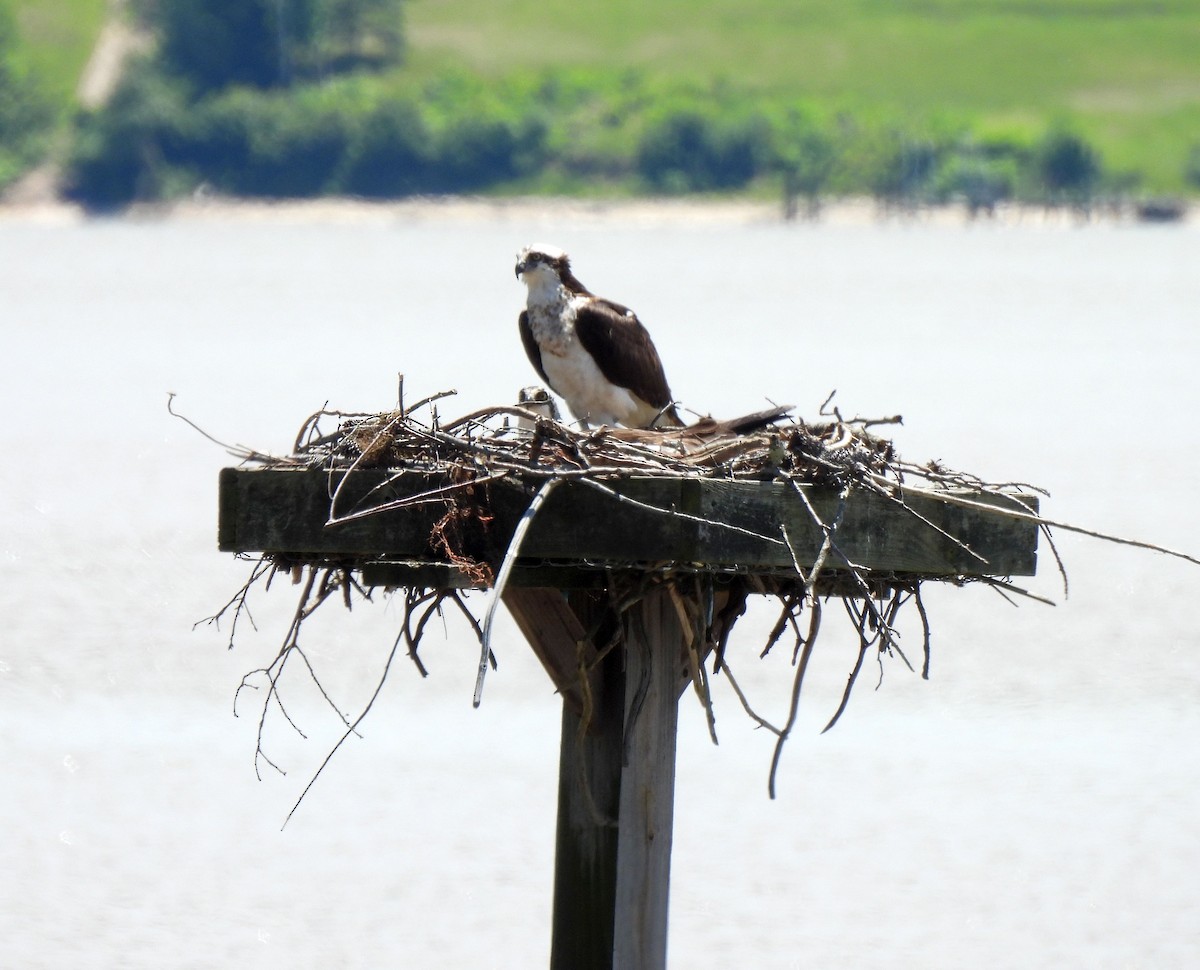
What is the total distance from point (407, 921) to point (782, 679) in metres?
4.21

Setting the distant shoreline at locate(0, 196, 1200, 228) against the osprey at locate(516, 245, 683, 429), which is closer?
the osprey at locate(516, 245, 683, 429)

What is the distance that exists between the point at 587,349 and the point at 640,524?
2566mm

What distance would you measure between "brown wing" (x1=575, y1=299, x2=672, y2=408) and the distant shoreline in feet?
290

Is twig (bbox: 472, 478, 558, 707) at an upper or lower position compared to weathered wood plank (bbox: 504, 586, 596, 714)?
upper

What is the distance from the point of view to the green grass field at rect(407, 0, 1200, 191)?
106812 millimetres

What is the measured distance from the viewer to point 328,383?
1148 inches

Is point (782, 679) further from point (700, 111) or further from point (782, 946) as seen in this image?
point (700, 111)

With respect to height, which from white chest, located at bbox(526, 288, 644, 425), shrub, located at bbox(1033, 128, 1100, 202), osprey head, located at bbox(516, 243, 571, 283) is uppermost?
osprey head, located at bbox(516, 243, 571, 283)

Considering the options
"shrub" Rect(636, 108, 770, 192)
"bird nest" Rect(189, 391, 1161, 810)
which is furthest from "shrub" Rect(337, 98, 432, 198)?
"bird nest" Rect(189, 391, 1161, 810)

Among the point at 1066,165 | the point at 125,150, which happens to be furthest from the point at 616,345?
the point at 1066,165

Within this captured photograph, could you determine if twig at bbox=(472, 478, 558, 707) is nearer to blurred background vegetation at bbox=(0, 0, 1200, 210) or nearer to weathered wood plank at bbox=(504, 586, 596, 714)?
weathered wood plank at bbox=(504, 586, 596, 714)

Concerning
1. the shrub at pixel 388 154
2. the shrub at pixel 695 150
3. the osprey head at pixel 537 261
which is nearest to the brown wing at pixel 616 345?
the osprey head at pixel 537 261

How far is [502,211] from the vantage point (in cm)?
9706

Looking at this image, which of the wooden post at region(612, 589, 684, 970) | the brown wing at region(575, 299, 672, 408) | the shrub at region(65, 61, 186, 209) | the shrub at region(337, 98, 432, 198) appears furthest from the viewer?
the shrub at region(337, 98, 432, 198)
